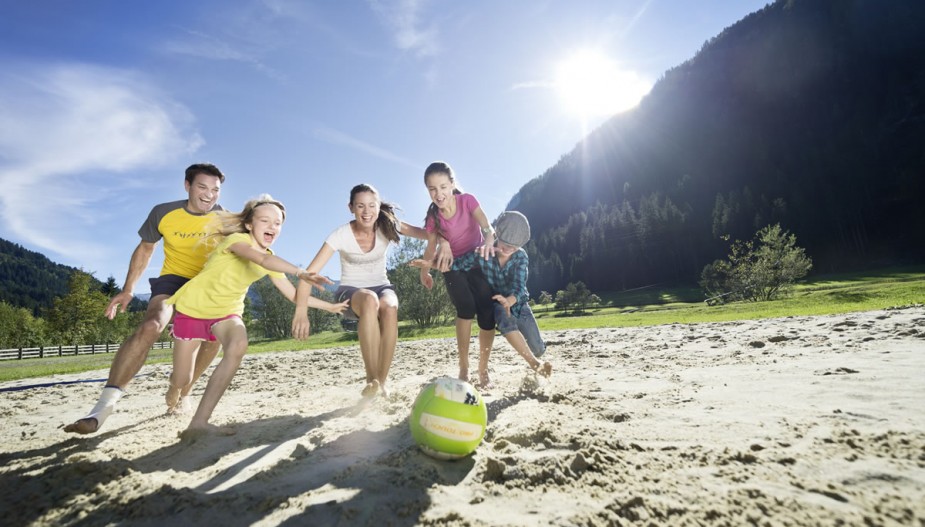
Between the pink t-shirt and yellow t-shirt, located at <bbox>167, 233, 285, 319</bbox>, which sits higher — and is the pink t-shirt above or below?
above

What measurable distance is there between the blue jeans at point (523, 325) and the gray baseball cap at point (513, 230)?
2.57ft

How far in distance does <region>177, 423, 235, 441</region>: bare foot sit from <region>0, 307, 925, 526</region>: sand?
90 millimetres

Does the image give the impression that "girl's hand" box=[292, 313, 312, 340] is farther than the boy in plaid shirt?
No

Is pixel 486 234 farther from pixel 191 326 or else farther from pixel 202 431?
pixel 202 431

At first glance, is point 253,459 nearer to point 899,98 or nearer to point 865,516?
point 865,516

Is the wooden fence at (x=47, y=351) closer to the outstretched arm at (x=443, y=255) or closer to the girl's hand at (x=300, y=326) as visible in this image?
the girl's hand at (x=300, y=326)

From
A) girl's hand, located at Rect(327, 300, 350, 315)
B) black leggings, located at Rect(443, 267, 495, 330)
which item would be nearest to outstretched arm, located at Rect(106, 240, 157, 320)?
girl's hand, located at Rect(327, 300, 350, 315)

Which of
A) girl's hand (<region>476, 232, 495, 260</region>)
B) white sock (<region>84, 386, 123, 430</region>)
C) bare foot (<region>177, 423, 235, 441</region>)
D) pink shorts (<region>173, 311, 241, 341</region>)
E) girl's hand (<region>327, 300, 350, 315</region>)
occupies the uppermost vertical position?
girl's hand (<region>476, 232, 495, 260</region>)

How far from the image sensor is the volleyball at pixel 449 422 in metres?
2.76

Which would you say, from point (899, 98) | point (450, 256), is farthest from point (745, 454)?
point (899, 98)

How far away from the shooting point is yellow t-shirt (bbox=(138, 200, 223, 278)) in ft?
15.5

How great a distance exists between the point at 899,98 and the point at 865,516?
174 meters

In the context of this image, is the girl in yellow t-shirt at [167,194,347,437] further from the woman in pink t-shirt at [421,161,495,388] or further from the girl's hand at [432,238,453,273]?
the woman in pink t-shirt at [421,161,495,388]

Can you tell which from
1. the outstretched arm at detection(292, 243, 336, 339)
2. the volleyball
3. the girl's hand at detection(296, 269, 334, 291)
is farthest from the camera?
the outstretched arm at detection(292, 243, 336, 339)
